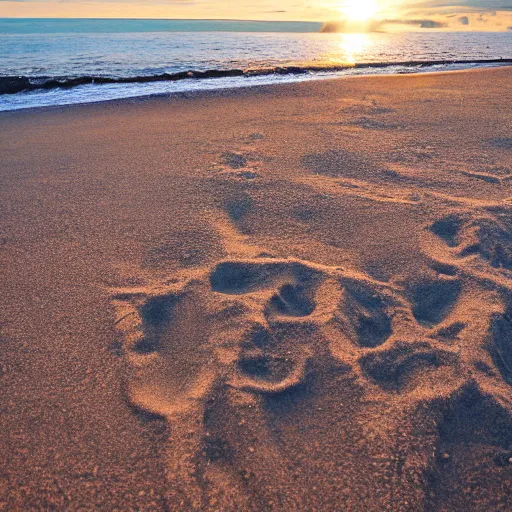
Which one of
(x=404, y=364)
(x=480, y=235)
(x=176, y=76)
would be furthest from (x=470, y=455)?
(x=176, y=76)

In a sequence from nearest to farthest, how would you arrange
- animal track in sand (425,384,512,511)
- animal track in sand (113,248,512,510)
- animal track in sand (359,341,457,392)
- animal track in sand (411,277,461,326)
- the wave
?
animal track in sand (425,384,512,511), animal track in sand (113,248,512,510), animal track in sand (359,341,457,392), animal track in sand (411,277,461,326), the wave

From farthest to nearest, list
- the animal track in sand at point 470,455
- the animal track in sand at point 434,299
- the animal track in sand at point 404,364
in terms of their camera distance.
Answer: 1. the animal track in sand at point 434,299
2. the animal track in sand at point 404,364
3. the animal track in sand at point 470,455

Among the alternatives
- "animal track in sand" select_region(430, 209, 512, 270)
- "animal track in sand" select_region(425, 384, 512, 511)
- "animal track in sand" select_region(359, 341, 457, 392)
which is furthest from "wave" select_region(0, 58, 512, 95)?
"animal track in sand" select_region(425, 384, 512, 511)

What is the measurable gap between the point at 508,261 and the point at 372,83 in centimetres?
523

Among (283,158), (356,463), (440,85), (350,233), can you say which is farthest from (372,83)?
(356,463)

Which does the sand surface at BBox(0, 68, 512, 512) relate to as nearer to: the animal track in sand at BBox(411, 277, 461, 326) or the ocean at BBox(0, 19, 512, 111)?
the animal track in sand at BBox(411, 277, 461, 326)

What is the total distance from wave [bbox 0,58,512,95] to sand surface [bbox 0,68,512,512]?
5013 mm

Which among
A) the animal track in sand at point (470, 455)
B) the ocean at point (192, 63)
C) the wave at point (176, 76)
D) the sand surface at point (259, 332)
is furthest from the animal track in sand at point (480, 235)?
the wave at point (176, 76)

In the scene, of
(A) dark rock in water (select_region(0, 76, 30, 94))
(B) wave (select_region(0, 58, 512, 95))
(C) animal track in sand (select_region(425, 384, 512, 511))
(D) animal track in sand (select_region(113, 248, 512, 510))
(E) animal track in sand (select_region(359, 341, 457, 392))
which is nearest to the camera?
(C) animal track in sand (select_region(425, 384, 512, 511))

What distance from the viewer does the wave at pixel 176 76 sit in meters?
7.60

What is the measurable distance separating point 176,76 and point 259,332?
7.93 m

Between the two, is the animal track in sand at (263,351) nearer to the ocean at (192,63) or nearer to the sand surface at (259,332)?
the sand surface at (259,332)

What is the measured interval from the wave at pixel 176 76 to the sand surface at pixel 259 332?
16.4ft

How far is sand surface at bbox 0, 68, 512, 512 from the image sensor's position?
129 cm
